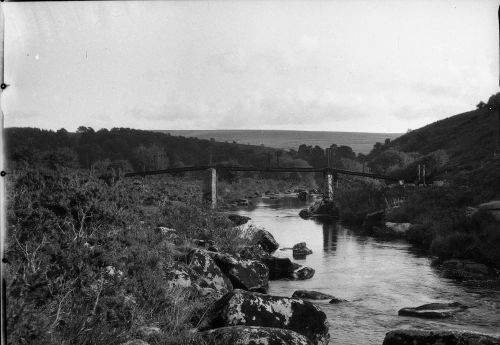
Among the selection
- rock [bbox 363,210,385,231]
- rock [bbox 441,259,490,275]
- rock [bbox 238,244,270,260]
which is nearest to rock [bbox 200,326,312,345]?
rock [bbox 238,244,270,260]

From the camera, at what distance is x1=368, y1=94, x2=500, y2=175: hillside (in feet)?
236

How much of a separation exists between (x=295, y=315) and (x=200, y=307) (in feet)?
7.57

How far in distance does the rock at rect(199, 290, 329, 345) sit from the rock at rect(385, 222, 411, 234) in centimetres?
2620

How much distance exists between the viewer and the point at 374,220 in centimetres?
4475

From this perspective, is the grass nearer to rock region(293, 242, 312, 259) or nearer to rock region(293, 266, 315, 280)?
rock region(293, 266, 315, 280)

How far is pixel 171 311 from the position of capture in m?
13.0

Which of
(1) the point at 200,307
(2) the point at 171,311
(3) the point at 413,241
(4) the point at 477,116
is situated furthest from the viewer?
(4) the point at 477,116

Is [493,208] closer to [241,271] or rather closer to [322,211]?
[241,271]

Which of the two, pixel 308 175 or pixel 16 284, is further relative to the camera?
pixel 308 175

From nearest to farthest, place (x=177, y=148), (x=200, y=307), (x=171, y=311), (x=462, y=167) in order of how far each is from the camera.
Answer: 1. (x=171, y=311)
2. (x=200, y=307)
3. (x=462, y=167)
4. (x=177, y=148)

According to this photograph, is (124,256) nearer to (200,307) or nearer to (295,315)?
(200,307)

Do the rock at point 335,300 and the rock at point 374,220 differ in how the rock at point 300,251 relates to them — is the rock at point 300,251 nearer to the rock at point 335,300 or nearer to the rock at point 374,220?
the rock at point 335,300

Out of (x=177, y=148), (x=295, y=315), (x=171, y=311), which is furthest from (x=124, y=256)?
(x=177, y=148)

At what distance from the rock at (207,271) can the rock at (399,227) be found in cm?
2252
